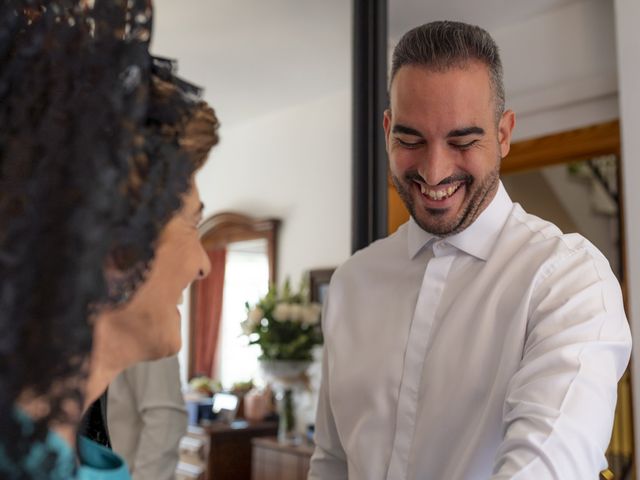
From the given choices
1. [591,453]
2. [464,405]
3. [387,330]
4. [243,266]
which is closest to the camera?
[591,453]

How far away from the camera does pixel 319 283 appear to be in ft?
12.0

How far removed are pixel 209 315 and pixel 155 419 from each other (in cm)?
238

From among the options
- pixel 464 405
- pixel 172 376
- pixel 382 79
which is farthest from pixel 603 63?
pixel 172 376

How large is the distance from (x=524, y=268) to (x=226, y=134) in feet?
10.8

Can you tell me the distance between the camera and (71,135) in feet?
1.96

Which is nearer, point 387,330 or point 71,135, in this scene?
point 71,135

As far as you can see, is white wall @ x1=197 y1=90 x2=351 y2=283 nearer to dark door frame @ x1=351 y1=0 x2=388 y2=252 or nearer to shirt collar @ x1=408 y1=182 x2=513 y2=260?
dark door frame @ x1=351 y1=0 x2=388 y2=252

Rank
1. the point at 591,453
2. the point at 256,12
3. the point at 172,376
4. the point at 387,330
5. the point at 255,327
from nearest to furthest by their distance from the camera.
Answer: the point at 591,453
the point at 387,330
the point at 172,376
the point at 256,12
the point at 255,327

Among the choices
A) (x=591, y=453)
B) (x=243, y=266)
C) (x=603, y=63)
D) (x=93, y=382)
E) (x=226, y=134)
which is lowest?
(x=591, y=453)

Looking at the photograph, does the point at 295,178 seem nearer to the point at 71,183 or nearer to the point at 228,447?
the point at 228,447

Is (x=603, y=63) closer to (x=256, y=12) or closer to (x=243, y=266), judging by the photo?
(x=256, y=12)

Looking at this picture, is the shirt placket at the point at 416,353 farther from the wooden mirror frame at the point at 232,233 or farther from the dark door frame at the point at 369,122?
the wooden mirror frame at the point at 232,233

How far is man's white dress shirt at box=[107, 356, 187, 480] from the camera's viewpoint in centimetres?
203

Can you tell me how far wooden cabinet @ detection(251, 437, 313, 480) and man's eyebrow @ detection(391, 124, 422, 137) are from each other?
222 cm
